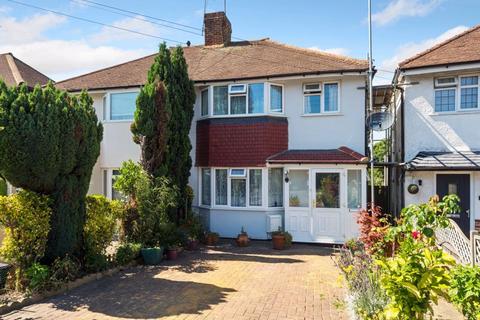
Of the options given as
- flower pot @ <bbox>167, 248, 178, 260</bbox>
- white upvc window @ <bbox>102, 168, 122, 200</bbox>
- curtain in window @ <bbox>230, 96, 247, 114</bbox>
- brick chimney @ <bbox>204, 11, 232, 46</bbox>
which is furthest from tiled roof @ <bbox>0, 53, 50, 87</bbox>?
flower pot @ <bbox>167, 248, 178, 260</bbox>

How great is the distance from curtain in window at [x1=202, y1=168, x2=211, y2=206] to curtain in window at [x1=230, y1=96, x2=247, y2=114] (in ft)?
8.59

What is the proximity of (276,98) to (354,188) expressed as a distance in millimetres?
4349

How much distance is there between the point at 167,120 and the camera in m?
11.9

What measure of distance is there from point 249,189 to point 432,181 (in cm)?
621

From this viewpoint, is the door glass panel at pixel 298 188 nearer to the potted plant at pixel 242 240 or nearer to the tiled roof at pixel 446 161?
the potted plant at pixel 242 240

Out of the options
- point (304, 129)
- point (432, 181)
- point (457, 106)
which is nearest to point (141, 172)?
point (304, 129)

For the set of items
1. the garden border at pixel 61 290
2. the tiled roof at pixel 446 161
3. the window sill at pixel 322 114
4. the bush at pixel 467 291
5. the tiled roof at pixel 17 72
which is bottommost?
the garden border at pixel 61 290

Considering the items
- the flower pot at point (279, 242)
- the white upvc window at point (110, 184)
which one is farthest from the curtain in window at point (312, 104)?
the white upvc window at point (110, 184)

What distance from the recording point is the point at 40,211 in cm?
779

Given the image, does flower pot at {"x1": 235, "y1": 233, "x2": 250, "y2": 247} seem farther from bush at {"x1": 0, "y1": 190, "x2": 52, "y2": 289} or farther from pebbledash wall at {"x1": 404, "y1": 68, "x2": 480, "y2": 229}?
bush at {"x1": 0, "y1": 190, "x2": 52, "y2": 289}

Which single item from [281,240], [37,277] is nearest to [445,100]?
[281,240]

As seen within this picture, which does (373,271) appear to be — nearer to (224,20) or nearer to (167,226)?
(167,226)

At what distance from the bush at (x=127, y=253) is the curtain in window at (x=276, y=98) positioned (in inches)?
273

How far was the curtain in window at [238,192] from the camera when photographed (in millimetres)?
13969
